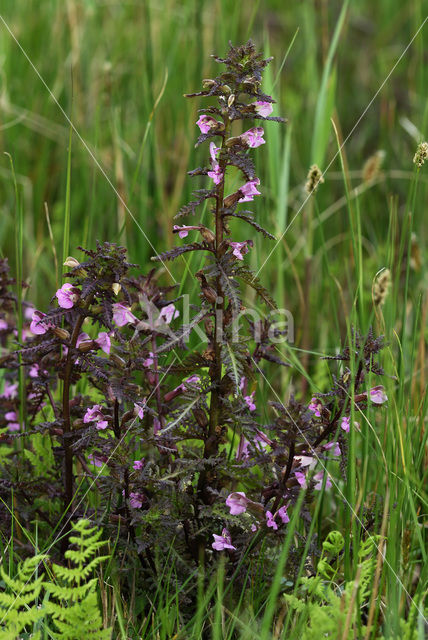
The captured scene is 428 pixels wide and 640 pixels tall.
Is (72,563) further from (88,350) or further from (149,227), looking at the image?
(149,227)

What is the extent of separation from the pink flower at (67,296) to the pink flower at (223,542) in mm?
556

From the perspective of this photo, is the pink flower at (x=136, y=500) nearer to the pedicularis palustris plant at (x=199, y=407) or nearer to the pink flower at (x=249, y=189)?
the pedicularis palustris plant at (x=199, y=407)

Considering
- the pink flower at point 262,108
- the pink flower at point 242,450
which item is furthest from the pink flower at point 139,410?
the pink flower at point 262,108

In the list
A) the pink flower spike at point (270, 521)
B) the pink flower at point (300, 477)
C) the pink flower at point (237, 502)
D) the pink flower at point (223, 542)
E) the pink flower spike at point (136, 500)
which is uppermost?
the pink flower at point (300, 477)

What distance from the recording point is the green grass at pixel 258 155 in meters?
2.29

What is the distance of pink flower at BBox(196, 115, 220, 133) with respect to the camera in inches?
55.7

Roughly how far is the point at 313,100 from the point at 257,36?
40.5 inches

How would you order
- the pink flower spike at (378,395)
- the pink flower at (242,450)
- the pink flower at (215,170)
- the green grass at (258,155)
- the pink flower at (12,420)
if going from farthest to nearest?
1. the green grass at (258,155)
2. the pink flower at (12,420)
3. the pink flower at (242,450)
4. the pink flower spike at (378,395)
5. the pink flower at (215,170)

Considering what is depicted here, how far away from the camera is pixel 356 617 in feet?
4.19

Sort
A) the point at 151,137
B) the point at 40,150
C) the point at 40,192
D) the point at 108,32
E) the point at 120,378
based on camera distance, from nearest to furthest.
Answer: the point at 120,378 → the point at 151,137 → the point at 40,192 → the point at 40,150 → the point at 108,32

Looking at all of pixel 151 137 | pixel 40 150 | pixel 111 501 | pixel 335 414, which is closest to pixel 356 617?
pixel 335 414

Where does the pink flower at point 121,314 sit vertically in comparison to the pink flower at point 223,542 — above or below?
above

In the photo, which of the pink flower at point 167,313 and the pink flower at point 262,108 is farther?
the pink flower at point 167,313

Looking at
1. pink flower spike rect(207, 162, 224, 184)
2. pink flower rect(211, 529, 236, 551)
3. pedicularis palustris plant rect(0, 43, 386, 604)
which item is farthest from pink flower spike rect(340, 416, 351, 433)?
pink flower spike rect(207, 162, 224, 184)
